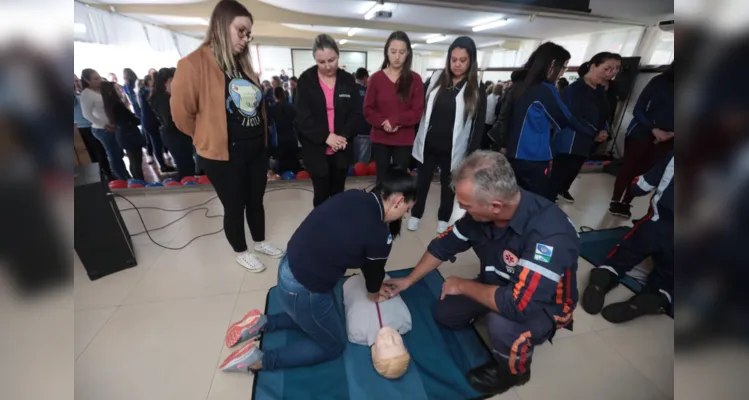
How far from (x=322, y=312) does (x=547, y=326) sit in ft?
3.09

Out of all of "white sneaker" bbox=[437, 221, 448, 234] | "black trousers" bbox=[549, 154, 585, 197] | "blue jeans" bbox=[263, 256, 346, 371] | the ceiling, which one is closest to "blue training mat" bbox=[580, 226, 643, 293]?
"black trousers" bbox=[549, 154, 585, 197]

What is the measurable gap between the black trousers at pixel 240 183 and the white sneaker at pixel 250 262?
44 millimetres

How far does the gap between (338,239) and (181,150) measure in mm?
3037

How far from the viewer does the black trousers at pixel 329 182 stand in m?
2.25

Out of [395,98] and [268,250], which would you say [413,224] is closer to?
[395,98]

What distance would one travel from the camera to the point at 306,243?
1213 mm

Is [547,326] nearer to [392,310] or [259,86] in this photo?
[392,310]

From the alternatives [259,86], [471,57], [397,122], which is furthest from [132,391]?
[471,57]

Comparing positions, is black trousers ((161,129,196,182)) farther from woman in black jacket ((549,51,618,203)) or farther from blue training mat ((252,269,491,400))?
woman in black jacket ((549,51,618,203))

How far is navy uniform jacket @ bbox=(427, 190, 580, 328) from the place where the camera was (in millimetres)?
1165

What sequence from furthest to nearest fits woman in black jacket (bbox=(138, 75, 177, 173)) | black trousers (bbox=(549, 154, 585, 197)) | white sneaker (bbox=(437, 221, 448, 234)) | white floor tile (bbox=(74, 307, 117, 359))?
woman in black jacket (bbox=(138, 75, 177, 173)) < black trousers (bbox=(549, 154, 585, 197)) < white sneaker (bbox=(437, 221, 448, 234)) < white floor tile (bbox=(74, 307, 117, 359))

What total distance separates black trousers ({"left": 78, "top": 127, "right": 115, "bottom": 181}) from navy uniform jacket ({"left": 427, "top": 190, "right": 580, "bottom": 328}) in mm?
4274

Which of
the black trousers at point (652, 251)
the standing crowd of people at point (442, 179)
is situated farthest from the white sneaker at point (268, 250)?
the black trousers at point (652, 251)

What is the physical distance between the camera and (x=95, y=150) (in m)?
3.72
